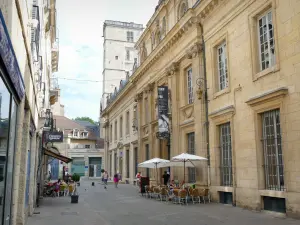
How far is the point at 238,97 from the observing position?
14.9 m

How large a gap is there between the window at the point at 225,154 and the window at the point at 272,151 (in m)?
2.72

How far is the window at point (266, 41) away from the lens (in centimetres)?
1331

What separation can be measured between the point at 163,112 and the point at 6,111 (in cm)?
1752

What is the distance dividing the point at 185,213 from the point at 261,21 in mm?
8082

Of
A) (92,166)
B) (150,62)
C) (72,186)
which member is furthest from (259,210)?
(92,166)

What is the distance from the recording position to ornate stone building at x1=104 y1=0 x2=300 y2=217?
11922mm

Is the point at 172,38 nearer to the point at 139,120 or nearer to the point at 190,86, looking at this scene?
the point at 190,86

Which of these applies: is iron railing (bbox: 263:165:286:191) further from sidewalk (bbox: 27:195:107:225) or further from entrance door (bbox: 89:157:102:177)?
entrance door (bbox: 89:157:102:177)

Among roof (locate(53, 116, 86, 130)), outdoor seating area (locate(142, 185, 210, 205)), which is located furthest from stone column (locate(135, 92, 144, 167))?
roof (locate(53, 116, 86, 130))

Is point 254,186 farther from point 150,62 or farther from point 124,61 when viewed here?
point 124,61

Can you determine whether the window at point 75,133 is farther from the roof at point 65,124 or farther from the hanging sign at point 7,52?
the hanging sign at point 7,52

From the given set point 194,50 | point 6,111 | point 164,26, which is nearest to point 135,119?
point 164,26

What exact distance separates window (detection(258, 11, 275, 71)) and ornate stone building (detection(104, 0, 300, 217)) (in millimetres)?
38

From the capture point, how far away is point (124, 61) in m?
60.4
